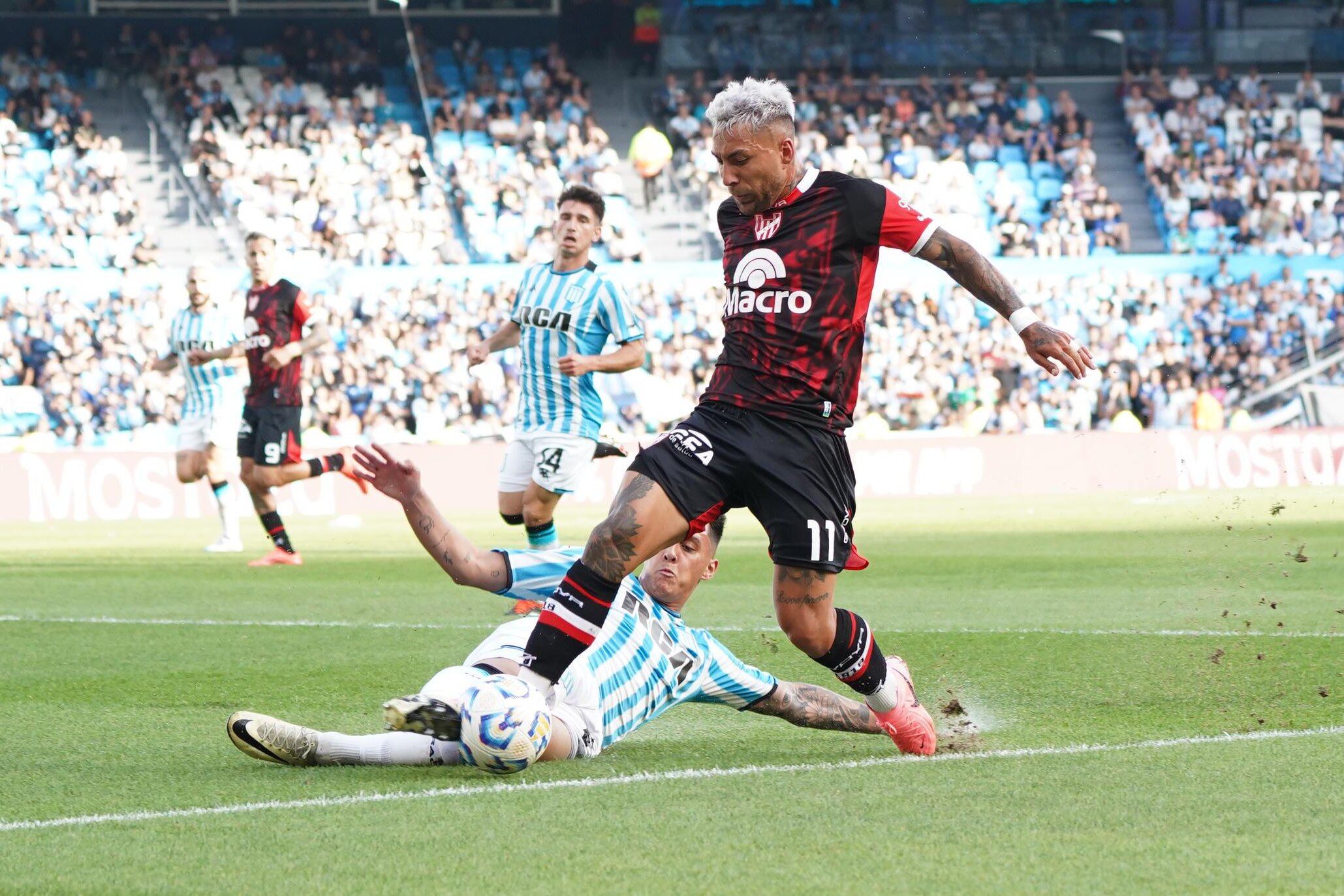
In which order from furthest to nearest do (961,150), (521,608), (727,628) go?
(961,150)
(521,608)
(727,628)

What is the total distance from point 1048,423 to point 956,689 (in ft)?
66.3

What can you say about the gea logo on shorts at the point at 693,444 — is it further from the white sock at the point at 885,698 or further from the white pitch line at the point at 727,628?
the white pitch line at the point at 727,628

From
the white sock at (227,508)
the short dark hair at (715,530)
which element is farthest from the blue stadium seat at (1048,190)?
the short dark hair at (715,530)

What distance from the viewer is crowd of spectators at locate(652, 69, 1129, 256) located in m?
30.2

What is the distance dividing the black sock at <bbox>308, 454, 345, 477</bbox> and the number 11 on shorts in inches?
336

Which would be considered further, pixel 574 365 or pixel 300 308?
pixel 300 308

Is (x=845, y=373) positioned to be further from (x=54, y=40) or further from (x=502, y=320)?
(x=54, y=40)

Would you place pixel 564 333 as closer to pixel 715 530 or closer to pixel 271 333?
pixel 271 333

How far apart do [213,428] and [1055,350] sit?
1114 cm

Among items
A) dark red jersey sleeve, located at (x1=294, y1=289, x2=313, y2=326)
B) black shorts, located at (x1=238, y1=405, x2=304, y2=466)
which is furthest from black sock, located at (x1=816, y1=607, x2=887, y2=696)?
dark red jersey sleeve, located at (x1=294, y1=289, x2=313, y2=326)

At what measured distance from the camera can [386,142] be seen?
30391 mm

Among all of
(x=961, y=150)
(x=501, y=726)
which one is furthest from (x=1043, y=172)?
(x=501, y=726)

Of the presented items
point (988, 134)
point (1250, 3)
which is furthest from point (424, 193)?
point (1250, 3)

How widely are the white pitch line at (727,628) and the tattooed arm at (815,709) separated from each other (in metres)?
3.23
